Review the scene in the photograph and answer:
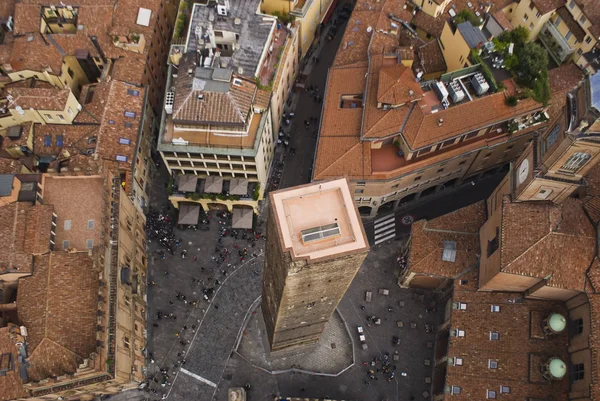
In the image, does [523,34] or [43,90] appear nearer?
[43,90]

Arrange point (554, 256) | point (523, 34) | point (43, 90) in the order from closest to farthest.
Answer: point (554, 256) → point (43, 90) → point (523, 34)

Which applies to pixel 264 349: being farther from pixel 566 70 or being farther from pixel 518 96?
pixel 566 70

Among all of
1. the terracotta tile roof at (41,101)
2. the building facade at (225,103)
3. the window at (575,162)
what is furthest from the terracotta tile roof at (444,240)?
the terracotta tile roof at (41,101)

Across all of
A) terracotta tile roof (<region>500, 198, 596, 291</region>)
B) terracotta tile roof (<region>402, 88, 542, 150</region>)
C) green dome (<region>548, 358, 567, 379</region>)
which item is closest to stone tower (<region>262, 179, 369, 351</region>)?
terracotta tile roof (<region>500, 198, 596, 291</region>)

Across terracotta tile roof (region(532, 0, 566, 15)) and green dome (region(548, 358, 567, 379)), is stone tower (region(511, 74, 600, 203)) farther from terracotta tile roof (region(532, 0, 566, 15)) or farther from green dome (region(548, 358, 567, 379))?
terracotta tile roof (region(532, 0, 566, 15))

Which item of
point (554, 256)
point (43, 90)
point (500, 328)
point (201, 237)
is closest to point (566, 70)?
point (554, 256)

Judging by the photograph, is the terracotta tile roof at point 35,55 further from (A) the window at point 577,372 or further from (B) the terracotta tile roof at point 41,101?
(A) the window at point 577,372
